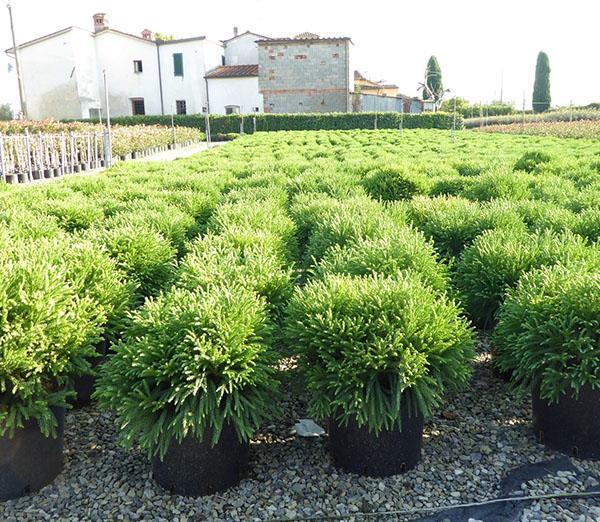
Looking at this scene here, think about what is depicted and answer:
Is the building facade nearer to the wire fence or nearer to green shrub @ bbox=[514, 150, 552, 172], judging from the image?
the wire fence

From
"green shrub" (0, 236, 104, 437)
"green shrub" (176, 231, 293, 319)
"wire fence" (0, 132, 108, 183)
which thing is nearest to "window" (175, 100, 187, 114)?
"wire fence" (0, 132, 108, 183)

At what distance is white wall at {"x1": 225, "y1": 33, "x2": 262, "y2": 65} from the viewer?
5125 cm

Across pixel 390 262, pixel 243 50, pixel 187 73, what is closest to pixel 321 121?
pixel 187 73

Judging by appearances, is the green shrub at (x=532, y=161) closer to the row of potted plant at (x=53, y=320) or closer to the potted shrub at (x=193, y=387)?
the row of potted plant at (x=53, y=320)

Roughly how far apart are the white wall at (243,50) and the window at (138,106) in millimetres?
8891

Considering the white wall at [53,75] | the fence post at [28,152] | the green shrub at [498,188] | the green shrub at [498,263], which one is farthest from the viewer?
the white wall at [53,75]

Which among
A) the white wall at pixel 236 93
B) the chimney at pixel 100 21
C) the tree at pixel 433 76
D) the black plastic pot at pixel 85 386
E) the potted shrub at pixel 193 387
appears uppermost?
the chimney at pixel 100 21

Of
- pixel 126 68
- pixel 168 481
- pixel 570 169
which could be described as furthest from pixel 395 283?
pixel 126 68

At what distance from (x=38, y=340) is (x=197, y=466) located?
0.98 meters

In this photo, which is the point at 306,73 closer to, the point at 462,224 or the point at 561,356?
the point at 462,224

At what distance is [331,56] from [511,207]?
1648 inches

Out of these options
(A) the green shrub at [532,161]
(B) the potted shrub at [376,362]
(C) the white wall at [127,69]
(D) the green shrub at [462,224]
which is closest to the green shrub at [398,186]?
(D) the green shrub at [462,224]

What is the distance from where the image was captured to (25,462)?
2928 mm

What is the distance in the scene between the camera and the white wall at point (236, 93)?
47312mm
